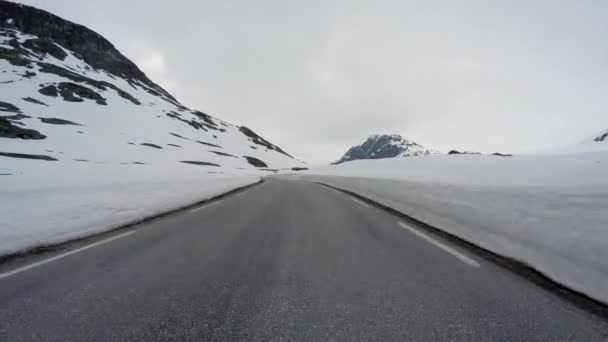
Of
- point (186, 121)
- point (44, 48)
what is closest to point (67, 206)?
point (186, 121)

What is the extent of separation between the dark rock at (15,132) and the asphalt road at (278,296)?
172ft

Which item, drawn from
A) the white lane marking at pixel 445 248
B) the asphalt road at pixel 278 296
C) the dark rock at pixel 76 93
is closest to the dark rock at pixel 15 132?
the dark rock at pixel 76 93

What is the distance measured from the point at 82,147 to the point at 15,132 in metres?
7.91

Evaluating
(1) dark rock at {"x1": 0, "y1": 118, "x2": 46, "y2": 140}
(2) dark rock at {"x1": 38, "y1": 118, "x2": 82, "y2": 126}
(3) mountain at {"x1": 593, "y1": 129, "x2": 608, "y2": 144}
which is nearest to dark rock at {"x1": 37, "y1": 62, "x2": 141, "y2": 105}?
(2) dark rock at {"x1": 38, "y1": 118, "x2": 82, "y2": 126}

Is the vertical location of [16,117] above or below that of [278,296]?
above

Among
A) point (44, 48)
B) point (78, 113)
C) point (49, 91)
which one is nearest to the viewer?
point (78, 113)

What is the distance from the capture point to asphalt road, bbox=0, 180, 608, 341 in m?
1.85

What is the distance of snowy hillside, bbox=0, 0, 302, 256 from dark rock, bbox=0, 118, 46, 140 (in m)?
0.13

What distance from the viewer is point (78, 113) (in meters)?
59.1

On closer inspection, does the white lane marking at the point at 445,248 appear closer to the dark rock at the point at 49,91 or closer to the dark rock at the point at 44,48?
the dark rock at the point at 49,91

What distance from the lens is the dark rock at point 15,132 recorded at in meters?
36.4

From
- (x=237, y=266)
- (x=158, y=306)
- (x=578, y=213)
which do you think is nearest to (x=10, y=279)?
(x=158, y=306)

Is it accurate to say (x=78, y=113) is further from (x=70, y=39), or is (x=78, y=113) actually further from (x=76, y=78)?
(x=70, y=39)

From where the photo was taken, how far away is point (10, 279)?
273 cm
